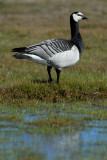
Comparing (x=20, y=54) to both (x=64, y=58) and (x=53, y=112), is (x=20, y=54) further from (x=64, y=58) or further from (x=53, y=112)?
(x=53, y=112)

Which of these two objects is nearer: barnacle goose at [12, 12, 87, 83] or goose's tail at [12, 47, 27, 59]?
goose's tail at [12, 47, 27, 59]

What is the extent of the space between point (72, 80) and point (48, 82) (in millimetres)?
634

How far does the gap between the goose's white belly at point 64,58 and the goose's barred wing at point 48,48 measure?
0.09 metres

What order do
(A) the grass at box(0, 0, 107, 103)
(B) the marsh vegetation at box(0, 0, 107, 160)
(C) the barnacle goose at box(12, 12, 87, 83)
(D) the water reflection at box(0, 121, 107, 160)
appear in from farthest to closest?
1. (C) the barnacle goose at box(12, 12, 87, 83)
2. (A) the grass at box(0, 0, 107, 103)
3. (B) the marsh vegetation at box(0, 0, 107, 160)
4. (D) the water reflection at box(0, 121, 107, 160)

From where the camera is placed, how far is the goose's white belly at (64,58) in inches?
425

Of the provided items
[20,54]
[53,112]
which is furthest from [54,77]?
[53,112]

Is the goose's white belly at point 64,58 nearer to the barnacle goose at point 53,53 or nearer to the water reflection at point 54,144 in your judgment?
the barnacle goose at point 53,53

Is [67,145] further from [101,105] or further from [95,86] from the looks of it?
[95,86]

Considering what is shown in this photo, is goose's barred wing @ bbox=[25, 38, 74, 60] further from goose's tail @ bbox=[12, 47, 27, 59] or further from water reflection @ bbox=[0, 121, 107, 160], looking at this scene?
water reflection @ bbox=[0, 121, 107, 160]

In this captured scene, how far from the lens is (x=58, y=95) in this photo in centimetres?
1062

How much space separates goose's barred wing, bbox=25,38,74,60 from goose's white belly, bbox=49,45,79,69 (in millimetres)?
88

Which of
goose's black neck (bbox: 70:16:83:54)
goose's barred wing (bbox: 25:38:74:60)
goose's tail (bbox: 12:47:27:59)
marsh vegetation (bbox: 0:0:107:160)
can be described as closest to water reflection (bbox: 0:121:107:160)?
marsh vegetation (bbox: 0:0:107:160)

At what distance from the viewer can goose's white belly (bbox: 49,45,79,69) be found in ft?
35.4

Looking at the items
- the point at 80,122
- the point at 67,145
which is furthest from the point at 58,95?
the point at 67,145
